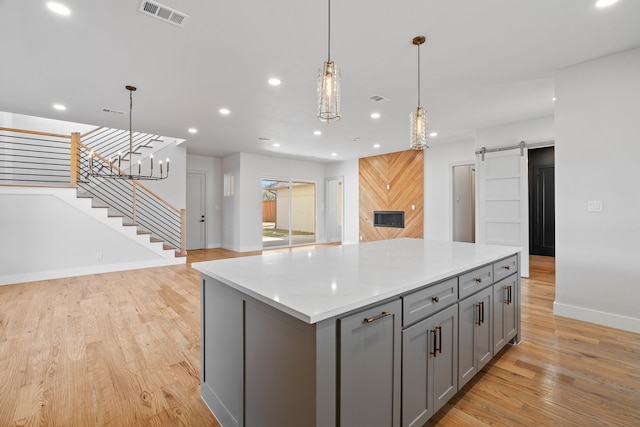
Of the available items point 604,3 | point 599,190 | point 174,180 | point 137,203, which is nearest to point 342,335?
point 604,3

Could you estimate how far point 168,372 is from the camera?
2.20 metres

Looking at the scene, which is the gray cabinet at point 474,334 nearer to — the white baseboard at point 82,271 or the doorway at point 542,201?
the white baseboard at point 82,271

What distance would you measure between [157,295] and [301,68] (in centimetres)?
350

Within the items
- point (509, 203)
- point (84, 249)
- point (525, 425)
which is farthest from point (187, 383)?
point (509, 203)

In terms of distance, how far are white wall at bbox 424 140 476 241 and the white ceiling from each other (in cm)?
193

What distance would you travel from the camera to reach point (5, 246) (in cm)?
465

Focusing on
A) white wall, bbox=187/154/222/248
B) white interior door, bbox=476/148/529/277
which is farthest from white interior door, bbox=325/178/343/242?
white interior door, bbox=476/148/529/277

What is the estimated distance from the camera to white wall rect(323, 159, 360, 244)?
29.7 feet

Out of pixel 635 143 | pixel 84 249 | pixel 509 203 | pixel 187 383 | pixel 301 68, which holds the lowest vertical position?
pixel 187 383

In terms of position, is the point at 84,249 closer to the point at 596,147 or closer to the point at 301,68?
the point at 301,68

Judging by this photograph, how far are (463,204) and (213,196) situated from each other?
6930 mm

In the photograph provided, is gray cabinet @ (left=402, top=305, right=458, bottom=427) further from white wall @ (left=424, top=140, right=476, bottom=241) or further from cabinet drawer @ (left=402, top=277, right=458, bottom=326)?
white wall @ (left=424, top=140, right=476, bottom=241)

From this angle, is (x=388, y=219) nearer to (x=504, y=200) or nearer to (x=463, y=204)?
(x=463, y=204)

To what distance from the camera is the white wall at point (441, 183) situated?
678cm
